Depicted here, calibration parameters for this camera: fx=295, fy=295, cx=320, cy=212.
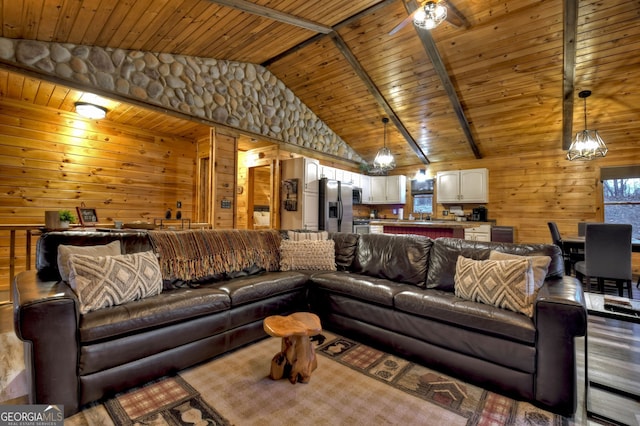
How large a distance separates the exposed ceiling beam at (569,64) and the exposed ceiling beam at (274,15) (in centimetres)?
300

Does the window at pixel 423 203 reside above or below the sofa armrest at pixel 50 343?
above

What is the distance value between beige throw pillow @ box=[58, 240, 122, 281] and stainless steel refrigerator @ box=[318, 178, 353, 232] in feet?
13.9

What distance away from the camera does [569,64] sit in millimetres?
4121

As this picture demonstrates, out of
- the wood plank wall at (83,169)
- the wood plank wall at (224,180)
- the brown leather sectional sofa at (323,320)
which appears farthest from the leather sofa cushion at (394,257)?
the wood plank wall at (83,169)

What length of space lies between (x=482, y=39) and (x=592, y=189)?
3.81 m

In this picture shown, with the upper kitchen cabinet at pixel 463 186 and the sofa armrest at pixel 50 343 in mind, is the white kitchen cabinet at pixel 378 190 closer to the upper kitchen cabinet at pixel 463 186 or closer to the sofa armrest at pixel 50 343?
the upper kitchen cabinet at pixel 463 186

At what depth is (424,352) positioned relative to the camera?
2.14 metres

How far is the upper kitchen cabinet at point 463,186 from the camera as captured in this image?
21.6ft

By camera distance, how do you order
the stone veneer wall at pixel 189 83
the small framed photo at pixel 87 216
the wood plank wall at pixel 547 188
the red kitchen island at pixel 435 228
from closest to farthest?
the stone veneer wall at pixel 189 83 → the small framed photo at pixel 87 216 → the wood plank wall at pixel 547 188 → the red kitchen island at pixel 435 228

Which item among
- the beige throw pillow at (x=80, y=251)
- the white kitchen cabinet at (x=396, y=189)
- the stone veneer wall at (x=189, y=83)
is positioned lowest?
the beige throw pillow at (x=80, y=251)

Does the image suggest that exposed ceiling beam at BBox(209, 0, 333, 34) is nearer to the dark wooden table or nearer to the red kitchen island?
the red kitchen island

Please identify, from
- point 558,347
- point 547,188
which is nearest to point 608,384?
point 558,347

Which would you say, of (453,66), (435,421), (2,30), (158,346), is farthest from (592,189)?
(2,30)

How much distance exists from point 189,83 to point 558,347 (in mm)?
5175
